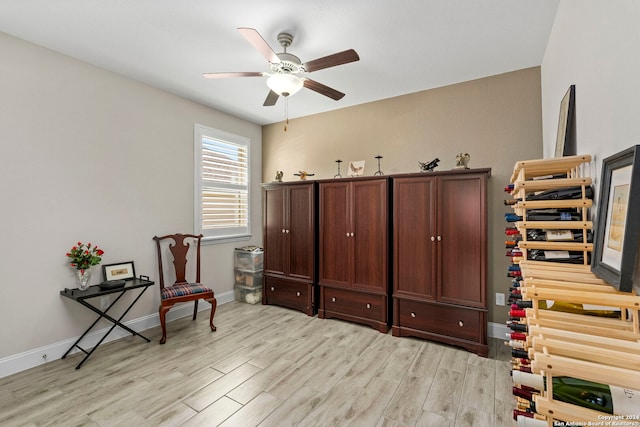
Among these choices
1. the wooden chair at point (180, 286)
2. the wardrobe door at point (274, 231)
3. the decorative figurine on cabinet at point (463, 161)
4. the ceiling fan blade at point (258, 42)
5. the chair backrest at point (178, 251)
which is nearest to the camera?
the ceiling fan blade at point (258, 42)

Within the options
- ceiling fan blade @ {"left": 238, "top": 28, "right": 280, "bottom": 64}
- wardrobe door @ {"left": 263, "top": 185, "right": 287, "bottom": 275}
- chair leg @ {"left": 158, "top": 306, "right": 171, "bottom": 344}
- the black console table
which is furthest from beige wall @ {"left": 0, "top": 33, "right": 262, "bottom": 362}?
ceiling fan blade @ {"left": 238, "top": 28, "right": 280, "bottom": 64}

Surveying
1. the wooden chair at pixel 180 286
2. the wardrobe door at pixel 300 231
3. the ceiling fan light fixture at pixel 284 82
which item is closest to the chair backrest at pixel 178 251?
the wooden chair at pixel 180 286

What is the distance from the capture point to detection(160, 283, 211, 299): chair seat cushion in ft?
10.2

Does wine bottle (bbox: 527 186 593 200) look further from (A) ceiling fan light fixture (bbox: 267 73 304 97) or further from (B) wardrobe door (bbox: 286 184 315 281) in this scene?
(B) wardrobe door (bbox: 286 184 315 281)

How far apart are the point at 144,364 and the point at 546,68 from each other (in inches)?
174

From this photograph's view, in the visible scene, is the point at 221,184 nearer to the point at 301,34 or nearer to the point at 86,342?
the point at 86,342

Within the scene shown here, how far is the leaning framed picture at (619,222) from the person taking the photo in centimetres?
80

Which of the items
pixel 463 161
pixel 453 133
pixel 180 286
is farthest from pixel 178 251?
pixel 453 133

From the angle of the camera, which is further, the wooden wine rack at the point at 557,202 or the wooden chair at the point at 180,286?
the wooden chair at the point at 180,286

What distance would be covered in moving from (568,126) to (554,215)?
718 millimetres

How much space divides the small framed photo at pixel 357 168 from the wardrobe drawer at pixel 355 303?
5.01ft

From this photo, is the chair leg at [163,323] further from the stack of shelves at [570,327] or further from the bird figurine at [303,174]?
the stack of shelves at [570,327]

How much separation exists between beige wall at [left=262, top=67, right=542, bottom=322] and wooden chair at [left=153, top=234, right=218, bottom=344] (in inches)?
80.0

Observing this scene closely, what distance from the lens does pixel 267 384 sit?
2264mm
